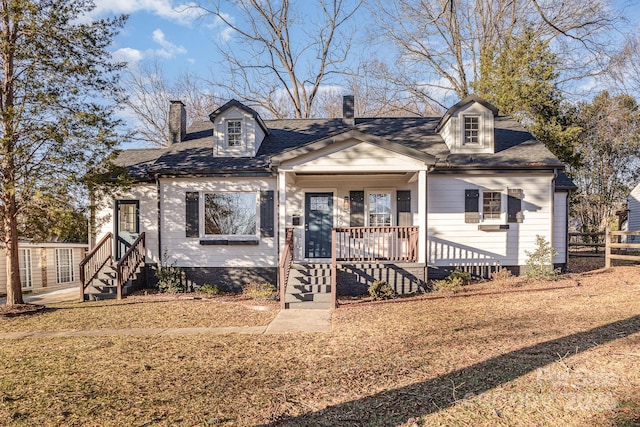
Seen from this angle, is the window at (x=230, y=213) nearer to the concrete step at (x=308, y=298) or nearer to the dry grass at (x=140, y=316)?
the dry grass at (x=140, y=316)

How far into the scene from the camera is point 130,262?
10.4 metres

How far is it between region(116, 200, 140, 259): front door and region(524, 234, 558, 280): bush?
10.8 m

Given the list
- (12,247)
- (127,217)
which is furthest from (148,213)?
(12,247)

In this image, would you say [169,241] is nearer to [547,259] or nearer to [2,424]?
[2,424]

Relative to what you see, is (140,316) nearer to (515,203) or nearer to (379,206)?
(379,206)

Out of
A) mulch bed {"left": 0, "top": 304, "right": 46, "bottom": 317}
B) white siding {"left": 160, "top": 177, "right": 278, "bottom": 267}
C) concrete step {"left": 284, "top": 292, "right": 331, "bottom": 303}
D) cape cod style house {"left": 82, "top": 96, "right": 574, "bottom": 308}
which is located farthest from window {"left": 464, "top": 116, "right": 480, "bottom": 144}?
mulch bed {"left": 0, "top": 304, "right": 46, "bottom": 317}

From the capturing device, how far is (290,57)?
2242 centimetres

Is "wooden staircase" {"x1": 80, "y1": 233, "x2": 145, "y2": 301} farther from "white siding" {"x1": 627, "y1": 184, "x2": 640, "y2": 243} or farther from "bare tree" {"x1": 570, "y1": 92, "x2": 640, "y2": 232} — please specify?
"white siding" {"x1": 627, "y1": 184, "x2": 640, "y2": 243}

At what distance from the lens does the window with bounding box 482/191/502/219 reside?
34.5 ft

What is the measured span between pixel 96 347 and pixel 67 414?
7.53 feet

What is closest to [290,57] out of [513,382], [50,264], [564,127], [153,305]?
[564,127]

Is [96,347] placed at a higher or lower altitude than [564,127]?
lower

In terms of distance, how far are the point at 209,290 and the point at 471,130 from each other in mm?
8585

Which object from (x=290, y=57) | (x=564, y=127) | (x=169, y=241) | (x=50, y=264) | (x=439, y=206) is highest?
(x=290, y=57)
